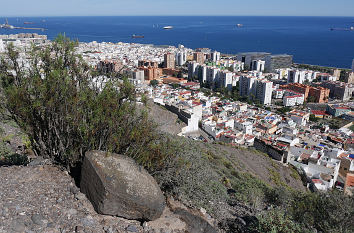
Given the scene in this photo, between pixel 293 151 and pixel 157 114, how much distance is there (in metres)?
8.17

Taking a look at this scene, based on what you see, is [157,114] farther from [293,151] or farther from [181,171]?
[181,171]

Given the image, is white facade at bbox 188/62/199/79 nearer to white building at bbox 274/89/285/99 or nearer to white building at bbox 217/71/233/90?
white building at bbox 217/71/233/90

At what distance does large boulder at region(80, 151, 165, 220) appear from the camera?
124 inches

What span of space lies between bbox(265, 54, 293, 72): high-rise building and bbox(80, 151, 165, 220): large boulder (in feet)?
171

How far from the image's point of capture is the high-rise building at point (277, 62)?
51.1 m

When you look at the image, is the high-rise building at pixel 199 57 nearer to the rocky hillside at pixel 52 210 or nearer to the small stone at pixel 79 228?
the rocky hillside at pixel 52 210

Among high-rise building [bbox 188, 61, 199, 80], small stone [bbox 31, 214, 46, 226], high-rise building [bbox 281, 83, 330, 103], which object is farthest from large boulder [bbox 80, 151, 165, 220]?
high-rise building [bbox 188, 61, 199, 80]

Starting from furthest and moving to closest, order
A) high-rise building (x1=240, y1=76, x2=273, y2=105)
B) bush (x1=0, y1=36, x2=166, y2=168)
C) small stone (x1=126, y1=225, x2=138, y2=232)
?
high-rise building (x1=240, y1=76, x2=273, y2=105)
bush (x1=0, y1=36, x2=166, y2=168)
small stone (x1=126, y1=225, x2=138, y2=232)

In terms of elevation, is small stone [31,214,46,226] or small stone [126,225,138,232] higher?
small stone [31,214,46,226]

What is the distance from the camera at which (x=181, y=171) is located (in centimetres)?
447

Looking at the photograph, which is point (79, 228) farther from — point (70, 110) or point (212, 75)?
point (212, 75)

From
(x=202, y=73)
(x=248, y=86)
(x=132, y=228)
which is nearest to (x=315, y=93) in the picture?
(x=248, y=86)

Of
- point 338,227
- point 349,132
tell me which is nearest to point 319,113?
point 349,132

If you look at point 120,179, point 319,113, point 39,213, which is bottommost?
point 319,113
